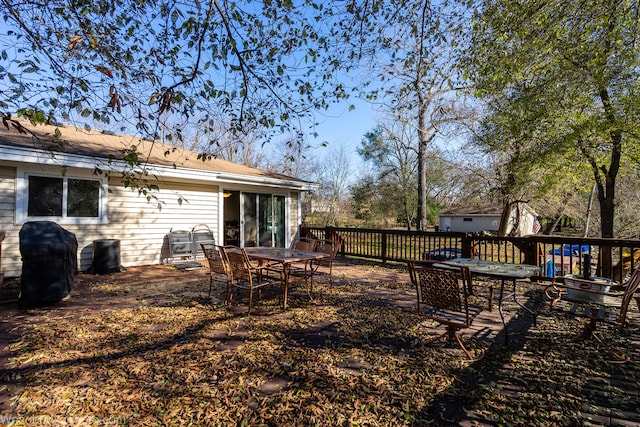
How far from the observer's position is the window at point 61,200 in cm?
570

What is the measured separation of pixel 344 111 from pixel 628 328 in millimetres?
4251

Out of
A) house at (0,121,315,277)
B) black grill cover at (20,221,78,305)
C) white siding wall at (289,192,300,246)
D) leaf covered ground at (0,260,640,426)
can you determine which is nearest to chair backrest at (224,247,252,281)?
leaf covered ground at (0,260,640,426)

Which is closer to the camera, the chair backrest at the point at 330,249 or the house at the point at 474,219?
the chair backrest at the point at 330,249

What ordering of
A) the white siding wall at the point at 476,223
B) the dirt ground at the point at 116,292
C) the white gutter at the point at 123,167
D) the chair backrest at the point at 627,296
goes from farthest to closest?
the white siding wall at the point at 476,223 < the white gutter at the point at 123,167 < the dirt ground at the point at 116,292 < the chair backrest at the point at 627,296

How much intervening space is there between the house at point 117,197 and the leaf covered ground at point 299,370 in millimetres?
A: 1926

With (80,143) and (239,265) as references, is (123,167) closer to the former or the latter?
(80,143)

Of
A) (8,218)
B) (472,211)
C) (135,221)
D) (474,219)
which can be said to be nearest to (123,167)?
(135,221)

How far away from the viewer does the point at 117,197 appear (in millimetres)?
6820

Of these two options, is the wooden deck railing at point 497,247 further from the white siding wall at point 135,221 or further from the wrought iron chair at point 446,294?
the white siding wall at point 135,221

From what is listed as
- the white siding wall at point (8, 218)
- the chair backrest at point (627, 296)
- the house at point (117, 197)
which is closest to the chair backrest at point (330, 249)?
the house at point (117, 197)

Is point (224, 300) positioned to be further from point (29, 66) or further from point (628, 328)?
point (628, 328)

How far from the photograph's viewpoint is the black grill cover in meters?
3.96

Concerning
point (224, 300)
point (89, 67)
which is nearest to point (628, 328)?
point (224, 300)

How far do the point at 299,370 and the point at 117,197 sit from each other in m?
6.30
